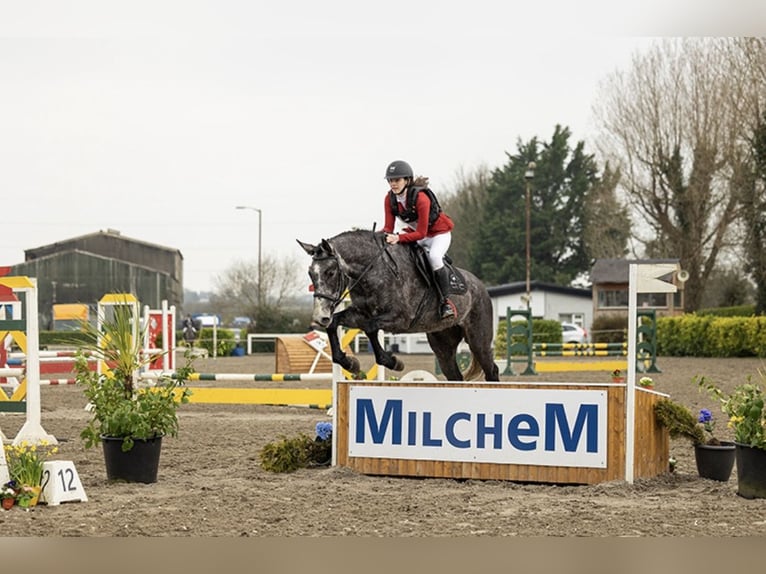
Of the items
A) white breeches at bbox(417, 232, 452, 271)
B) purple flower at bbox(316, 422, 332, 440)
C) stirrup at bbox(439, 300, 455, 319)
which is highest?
white breeches at bbox(417, 232, 452, 271)

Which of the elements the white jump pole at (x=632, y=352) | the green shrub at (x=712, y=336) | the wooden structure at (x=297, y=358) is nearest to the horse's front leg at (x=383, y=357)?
the white jump pole at (x=632, y=352)

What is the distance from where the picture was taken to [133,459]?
6301 mm

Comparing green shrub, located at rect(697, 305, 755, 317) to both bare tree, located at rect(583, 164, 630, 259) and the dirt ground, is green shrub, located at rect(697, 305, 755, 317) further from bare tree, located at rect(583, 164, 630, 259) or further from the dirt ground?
the dirt ground

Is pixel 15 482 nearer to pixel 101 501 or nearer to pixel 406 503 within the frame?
pixel 101 501

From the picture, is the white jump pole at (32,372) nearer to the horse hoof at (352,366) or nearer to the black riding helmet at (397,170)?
the horse hoof at (352,366)

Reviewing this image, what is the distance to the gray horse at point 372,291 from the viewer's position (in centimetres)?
633

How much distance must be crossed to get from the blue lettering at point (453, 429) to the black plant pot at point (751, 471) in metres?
1.70


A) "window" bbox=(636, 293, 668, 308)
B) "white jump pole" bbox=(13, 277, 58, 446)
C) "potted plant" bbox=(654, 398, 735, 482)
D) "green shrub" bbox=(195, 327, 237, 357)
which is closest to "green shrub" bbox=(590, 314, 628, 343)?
"window" bbox=(636, 293, 668, 308)

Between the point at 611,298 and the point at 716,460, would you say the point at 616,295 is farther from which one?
the point at 716,460

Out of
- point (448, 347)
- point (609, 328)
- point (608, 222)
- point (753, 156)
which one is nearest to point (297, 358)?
point (448, 347)

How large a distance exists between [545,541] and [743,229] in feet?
108

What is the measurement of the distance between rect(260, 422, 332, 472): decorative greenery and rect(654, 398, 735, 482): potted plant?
230 centimetres

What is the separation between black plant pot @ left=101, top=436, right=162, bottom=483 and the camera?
6.29m

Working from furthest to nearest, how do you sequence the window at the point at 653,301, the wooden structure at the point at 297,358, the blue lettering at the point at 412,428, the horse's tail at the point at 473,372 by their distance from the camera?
the window at the point at 653,301
the wooden structure at the point at 297,358
the horse's tail at the point at 473,372
the blue lettering at the point at 412,428
